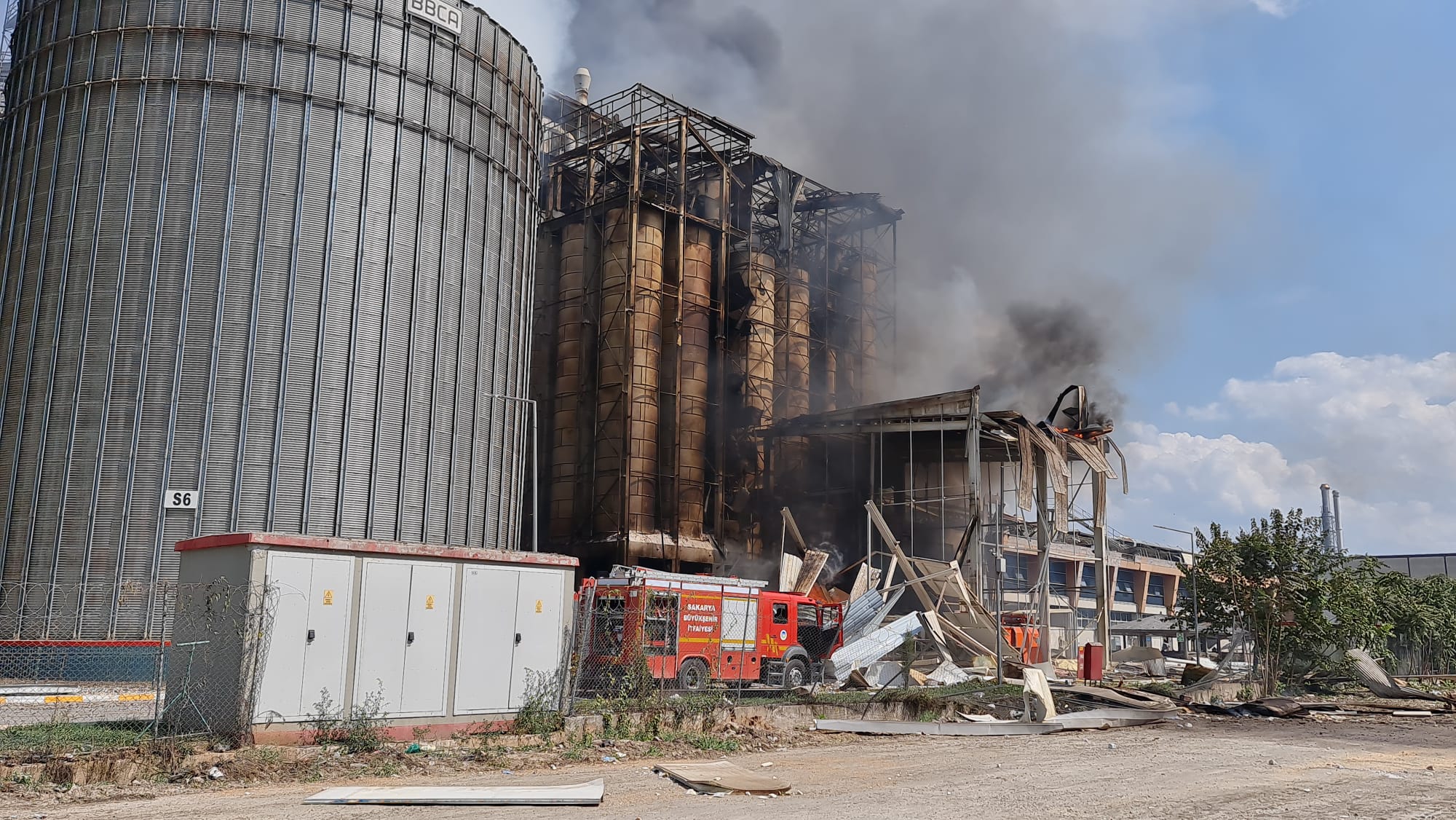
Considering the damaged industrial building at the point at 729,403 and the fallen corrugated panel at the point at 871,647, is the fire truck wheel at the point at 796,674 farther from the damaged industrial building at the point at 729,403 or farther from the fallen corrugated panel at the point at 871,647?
the damaged industrial building at the point at 729,403

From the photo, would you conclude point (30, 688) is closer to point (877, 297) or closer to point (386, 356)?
point (386, 356)

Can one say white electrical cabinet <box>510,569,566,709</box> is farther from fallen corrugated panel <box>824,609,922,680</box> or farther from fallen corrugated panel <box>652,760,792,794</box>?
fallen corrugated panel <box>824,609,922,680</box>

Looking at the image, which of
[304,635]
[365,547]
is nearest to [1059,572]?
[365,547]

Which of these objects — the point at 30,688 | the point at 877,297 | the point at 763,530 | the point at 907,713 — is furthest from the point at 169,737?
the point at 877,297

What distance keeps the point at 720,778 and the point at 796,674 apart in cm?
1473

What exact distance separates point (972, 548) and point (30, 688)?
26912 mm

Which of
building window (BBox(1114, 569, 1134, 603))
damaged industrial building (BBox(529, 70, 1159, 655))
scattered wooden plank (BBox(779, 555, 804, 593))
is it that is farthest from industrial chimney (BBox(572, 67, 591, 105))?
building window (BBox(1114, 569, 1134, 603))

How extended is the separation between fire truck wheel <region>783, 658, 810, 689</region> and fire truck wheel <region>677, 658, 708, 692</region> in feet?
8.20

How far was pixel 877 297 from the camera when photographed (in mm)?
56125

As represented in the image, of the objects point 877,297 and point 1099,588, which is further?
point 877,297

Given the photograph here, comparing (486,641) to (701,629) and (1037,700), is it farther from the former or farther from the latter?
(1037,700)

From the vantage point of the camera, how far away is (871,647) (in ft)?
97.9

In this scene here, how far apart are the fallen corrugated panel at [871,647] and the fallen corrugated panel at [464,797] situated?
1668cm

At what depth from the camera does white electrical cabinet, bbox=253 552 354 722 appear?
45.9ft
